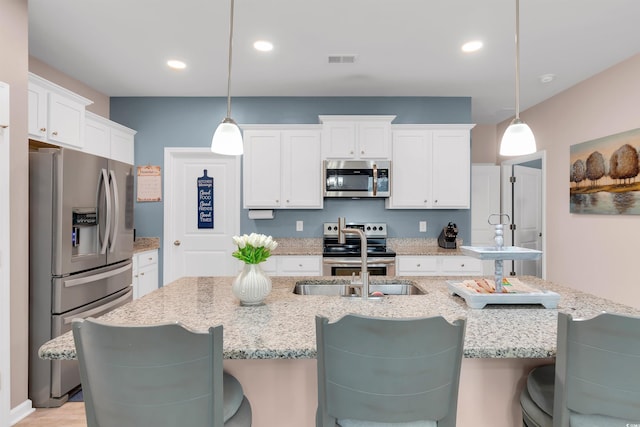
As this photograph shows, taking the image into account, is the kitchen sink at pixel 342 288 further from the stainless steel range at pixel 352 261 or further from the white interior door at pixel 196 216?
the white interior door at pixel 196 216

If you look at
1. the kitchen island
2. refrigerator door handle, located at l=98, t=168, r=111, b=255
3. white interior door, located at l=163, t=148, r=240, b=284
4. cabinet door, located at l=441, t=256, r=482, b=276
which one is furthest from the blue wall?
the kitchen island

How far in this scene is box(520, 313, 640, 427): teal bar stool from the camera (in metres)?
0.96

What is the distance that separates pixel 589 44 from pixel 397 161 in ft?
6.21

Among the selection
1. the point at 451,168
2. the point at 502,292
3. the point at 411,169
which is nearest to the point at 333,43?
the point at 411,169

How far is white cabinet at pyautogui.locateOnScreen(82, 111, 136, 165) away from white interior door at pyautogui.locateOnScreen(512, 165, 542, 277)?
16.9ft

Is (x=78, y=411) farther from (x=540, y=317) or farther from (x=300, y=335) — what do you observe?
(x=540, y=317)

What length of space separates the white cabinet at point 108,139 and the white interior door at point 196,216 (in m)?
0.49

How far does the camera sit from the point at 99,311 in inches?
108

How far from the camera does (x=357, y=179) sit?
3.91m

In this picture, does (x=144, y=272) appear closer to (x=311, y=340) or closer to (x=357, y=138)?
(x=357, y=138)

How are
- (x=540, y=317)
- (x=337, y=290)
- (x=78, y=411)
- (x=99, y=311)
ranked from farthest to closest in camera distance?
(x=99, y=311) → (x=78, y=411) → (x=337, y=290) → (x=540, y=317)

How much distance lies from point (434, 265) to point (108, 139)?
3705 millimetres

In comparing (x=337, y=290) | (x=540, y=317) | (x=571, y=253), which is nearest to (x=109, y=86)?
(x=337, y=290)

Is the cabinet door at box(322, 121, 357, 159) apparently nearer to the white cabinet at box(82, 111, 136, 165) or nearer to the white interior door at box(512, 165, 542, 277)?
the white cabinet at box(82, 111, 136, 165)
